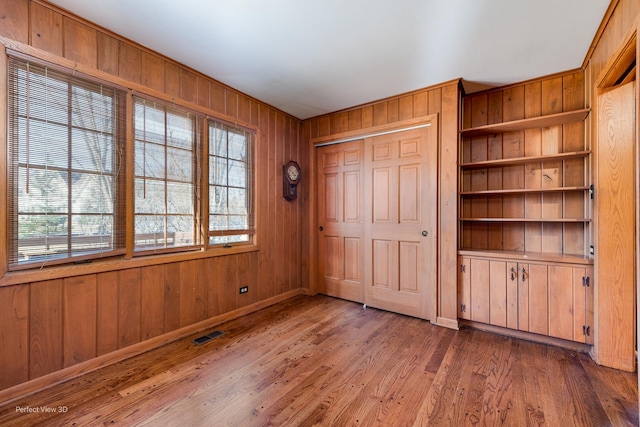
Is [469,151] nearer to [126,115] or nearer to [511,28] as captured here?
[511,28]

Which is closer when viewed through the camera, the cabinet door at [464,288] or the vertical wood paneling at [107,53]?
the vertical wood paneling at [107,53]

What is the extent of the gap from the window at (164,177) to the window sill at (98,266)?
102mm

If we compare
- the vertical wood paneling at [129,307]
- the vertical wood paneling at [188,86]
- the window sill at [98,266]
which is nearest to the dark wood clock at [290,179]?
the window sill at [98,266]

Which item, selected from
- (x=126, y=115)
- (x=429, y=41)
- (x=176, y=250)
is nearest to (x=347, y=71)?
(x=429, y=41)

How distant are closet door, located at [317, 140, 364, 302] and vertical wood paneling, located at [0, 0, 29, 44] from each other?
9.67 feet

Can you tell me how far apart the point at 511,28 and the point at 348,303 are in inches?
126

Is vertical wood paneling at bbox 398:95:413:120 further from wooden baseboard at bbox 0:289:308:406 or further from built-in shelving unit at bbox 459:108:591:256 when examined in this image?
wooden baseboard at bbox 0:289:308:406

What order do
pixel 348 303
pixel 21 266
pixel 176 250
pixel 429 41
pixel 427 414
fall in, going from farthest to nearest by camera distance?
pixel 348 303, pixel 176 250, pixel 429 41, pixel 21 266, pixel 427 414

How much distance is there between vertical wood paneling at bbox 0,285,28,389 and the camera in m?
1.70

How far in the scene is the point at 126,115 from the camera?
7.41ft

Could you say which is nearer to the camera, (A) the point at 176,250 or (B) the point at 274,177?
(A) the point at 176,250

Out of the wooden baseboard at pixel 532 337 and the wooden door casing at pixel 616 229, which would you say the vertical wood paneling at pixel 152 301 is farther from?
the wooden door casing at pixel 616 229

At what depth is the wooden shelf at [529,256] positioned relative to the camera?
2.38 meters

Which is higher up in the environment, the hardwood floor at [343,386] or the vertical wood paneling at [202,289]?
the vertical wood paneling at [202,289]
